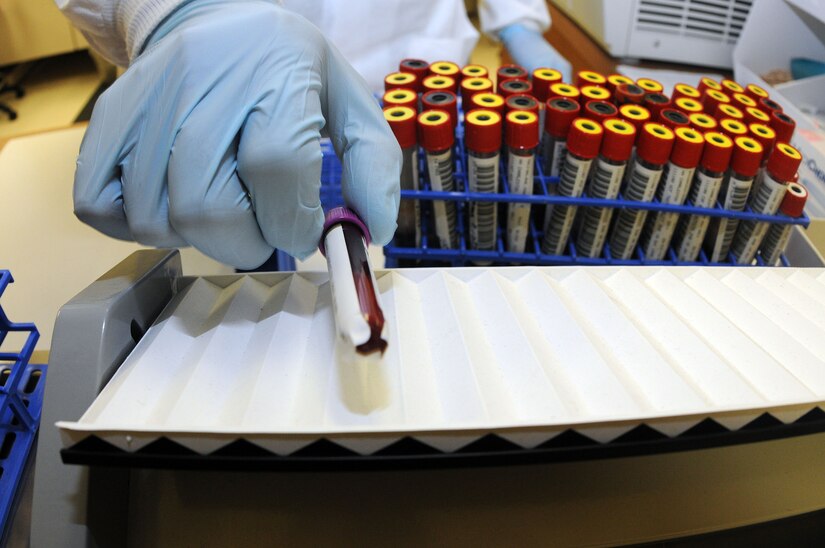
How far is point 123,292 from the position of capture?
47cm

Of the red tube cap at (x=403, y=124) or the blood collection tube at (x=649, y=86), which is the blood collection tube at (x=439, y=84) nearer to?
the red tube cap at (x=403, y=124)

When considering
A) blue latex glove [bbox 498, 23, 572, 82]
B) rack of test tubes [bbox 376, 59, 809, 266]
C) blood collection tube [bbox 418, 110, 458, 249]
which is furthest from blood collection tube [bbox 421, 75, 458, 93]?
blue latex glove [bbox 498, 23, 572, 82]

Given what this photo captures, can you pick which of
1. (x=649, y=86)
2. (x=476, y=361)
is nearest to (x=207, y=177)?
(x=476, y=361)

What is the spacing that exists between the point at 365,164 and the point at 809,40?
1.50 meters

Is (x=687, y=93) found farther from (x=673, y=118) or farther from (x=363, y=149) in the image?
(x=363, y=149)

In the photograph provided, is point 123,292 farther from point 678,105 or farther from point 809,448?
point 678,105

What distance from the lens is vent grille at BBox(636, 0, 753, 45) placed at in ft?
4.80

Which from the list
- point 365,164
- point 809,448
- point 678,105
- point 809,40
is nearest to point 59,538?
A: point 365,164

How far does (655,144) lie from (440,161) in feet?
0.94

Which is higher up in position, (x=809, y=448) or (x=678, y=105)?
(x=678, y=105)

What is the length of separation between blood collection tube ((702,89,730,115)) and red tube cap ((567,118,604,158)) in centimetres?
28

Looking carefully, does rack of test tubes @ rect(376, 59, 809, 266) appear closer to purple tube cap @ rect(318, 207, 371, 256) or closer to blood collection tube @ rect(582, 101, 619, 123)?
blood collection tube @ rect(582, 101, 619, 123)

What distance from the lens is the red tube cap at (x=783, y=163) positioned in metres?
0.73

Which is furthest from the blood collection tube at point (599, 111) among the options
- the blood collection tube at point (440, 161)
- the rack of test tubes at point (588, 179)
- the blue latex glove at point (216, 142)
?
the blue latex glove at point (216, 142)
